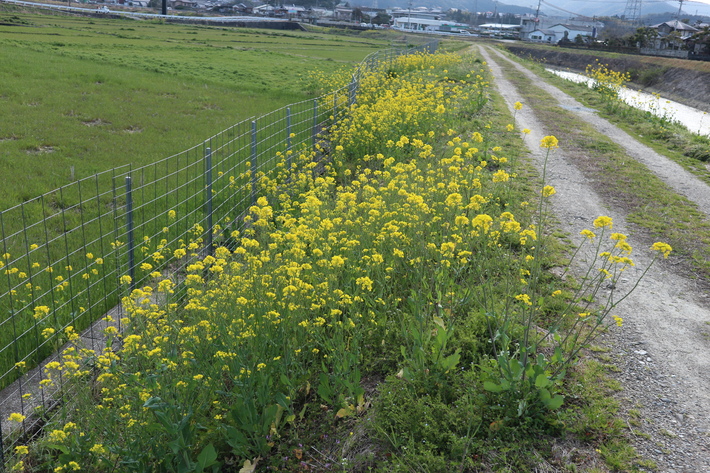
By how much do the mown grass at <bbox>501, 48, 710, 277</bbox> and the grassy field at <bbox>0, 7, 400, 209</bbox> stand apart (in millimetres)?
8586

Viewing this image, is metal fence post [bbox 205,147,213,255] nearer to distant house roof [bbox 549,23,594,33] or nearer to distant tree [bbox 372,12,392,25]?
distant tree [bbox 372,12,392,25]

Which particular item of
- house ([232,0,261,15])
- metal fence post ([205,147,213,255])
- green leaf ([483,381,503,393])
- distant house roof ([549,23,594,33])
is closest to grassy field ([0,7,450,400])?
metal fence post ([205,147,213,255])

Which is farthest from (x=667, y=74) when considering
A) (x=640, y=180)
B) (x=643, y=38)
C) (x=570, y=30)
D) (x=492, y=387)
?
(x=570, y=30)

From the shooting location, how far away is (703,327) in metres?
5.33

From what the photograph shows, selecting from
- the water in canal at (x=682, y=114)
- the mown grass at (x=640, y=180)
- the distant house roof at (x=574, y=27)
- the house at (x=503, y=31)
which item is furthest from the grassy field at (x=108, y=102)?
the distant house roof at (x=574, y=27)

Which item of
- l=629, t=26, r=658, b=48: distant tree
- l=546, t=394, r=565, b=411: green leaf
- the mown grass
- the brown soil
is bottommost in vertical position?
l=546, t=394, r=565, b=411: green leaf

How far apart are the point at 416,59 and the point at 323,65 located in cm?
933

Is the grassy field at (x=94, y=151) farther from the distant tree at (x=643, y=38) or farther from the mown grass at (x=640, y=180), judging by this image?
the distant tree at (x=643, y=38)

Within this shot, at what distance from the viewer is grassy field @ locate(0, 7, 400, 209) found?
11047 mm

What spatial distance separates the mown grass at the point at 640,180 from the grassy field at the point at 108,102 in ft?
28.2

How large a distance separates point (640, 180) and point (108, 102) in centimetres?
1405

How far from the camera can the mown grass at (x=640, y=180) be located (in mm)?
7578

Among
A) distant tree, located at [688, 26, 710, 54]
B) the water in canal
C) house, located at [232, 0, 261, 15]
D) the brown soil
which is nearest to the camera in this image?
the water in canal

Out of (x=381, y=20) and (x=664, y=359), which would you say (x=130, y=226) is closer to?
(x=664, y=359)
